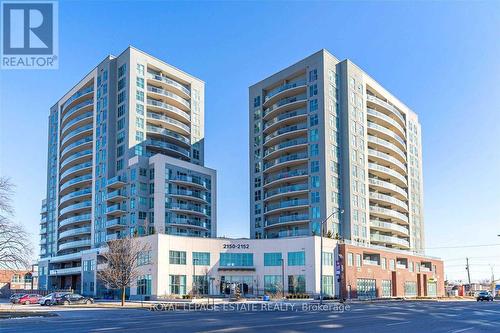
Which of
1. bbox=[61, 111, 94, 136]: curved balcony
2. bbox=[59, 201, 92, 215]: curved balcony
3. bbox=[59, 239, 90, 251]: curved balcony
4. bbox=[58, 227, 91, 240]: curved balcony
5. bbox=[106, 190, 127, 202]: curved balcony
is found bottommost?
bbox=[59, 239, 90, 251]: curved balcony

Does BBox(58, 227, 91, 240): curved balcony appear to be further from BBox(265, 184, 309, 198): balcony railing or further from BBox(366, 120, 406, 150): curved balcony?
BBox(366, 120, 406, 150): curved balcony

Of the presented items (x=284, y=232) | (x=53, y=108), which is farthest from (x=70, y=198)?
(x=284, y=232)

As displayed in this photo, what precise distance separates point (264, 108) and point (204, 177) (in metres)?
18.8

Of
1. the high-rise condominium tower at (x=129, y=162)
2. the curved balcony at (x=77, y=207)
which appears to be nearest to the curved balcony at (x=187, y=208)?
the high-rise condominium tower at (x=129, y=162)

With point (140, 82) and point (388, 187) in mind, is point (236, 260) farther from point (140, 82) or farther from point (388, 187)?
point (140, 82)

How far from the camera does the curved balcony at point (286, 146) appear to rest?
322 ft

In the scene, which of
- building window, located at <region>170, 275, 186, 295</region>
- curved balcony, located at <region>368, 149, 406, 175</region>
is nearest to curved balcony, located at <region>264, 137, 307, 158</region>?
curved balcony, located at <region>368, 149, 406, 175</region>

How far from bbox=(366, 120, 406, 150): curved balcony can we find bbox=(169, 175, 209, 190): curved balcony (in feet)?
113

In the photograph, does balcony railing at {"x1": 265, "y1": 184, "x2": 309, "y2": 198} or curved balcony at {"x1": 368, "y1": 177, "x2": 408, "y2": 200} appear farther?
curved balcony at {"x1": 368, "y1": 177, "x2": 408, "y2": 200}

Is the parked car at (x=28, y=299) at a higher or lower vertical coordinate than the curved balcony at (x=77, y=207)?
lower

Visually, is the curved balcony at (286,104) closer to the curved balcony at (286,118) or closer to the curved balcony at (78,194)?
the curved balcony at (286,118)

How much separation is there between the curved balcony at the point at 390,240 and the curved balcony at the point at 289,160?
66.1 ft

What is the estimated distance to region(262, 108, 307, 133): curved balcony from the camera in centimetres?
9928

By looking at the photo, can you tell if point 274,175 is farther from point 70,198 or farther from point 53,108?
point 53,108
